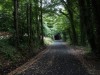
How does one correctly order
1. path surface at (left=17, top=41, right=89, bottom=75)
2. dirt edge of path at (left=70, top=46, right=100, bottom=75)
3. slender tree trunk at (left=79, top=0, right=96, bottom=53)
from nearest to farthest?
path surface at (left=17, top=41, right=89, bottom=75) → dirt edge of path at (left=70, top=46, right=100, bottom=75) → slender tree trunk at (left=79, top=0, right=96, bottom=53)

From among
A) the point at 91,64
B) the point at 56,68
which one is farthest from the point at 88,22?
the point at 56,68

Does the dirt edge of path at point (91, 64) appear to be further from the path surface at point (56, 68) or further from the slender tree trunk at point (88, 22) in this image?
the slender tree trunk at point (88, 22)

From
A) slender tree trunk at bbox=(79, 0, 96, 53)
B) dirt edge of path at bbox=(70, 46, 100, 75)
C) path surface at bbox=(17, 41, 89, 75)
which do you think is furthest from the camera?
slender tree trunk at bbox=(79, 0, 96, 53)

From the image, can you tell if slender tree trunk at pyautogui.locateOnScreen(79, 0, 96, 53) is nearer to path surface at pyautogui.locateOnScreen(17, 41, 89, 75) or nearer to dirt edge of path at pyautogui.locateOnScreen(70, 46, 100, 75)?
dirt edge of path at pyautogui.locateOnScreen(70, 46, 100, 75)

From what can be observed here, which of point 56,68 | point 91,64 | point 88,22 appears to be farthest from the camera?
point 88,22

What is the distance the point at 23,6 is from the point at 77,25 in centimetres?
1918

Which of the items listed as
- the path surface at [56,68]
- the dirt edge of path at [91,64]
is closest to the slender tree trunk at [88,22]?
the dirt edge of path at [91,64]

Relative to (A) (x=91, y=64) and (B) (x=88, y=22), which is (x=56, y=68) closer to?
(A) (x=91, y=64)

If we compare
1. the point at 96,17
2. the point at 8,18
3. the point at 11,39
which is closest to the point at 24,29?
the point at 8,18

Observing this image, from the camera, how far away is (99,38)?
20.8m

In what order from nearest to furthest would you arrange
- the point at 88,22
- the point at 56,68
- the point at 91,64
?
1. the point at 56,68
2. the point at 91,64
3. the point at 88,22

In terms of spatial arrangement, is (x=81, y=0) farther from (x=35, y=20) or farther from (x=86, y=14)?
(x=35, y=20)

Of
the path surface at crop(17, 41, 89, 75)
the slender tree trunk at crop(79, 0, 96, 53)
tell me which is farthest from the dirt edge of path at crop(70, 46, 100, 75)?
the slender tree trunk at crop(79, 0, 96, 53)

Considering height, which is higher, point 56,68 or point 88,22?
point 88,22
